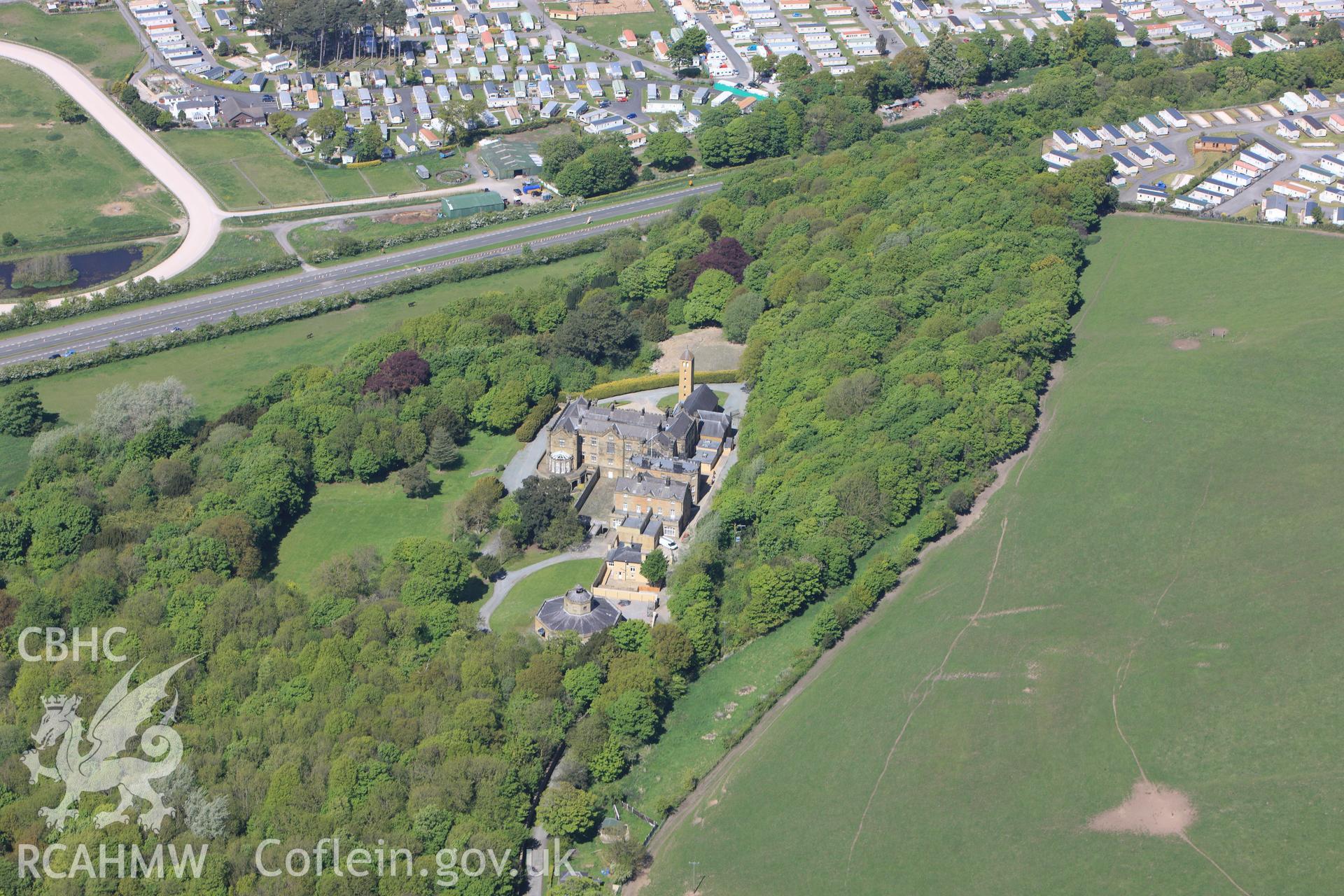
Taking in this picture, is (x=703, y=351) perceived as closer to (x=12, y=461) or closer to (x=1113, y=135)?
(x=12, y=461)

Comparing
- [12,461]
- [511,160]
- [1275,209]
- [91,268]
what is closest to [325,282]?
[91,268]

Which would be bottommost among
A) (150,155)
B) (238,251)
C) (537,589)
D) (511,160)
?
(537,589)

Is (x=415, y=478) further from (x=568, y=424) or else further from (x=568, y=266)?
(x=568, y=266)

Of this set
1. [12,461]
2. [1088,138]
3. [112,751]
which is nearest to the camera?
[112,751]

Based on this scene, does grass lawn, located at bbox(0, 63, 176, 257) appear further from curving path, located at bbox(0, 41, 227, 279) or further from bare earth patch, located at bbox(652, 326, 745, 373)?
bare earth patch, located at bbox(652, 326, 745, 373)

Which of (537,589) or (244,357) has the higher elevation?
(244,357)

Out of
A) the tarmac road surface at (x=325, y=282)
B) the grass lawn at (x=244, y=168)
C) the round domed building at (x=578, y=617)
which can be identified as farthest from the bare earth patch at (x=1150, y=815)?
the grass lawn at (x=244, y=168)

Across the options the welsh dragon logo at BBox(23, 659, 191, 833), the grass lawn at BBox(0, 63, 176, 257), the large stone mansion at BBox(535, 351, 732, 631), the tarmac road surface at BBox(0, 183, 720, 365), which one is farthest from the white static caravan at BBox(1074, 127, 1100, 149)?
the welsh dragon logo at BBox(23, 659, 191, 833)

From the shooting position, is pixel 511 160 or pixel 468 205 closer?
pixel 468 205
